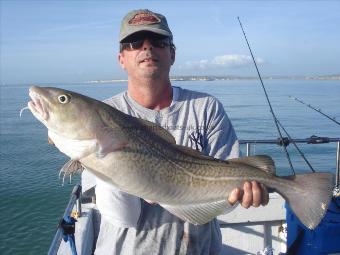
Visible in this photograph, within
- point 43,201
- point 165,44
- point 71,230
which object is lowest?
point 43,201

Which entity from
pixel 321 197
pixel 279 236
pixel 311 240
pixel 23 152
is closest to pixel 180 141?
pixel 321 197

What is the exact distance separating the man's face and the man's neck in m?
0.07

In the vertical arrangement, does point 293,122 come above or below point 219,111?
below

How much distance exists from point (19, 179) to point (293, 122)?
18.6m

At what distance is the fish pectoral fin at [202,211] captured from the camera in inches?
122

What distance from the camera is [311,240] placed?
5105mm

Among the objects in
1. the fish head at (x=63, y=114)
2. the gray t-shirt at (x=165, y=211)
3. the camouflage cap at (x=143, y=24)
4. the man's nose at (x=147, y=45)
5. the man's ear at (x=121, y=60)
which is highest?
the camouflage cap at (x=143, y=24)

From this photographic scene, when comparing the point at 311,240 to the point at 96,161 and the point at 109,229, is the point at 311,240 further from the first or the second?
the point at 96,161

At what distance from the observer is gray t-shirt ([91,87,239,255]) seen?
3.26m

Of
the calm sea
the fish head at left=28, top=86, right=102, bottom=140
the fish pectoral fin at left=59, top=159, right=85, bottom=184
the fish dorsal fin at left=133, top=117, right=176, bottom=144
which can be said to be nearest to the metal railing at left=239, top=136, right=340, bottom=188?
the fish dorsal fin at left=133, top=117, right=176, bottom=144

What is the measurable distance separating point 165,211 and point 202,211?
14.8 inches

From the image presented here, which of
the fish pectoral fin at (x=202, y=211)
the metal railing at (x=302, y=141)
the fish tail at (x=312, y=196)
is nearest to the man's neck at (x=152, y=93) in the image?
the fish pectoral fin at (x=202, y=211)

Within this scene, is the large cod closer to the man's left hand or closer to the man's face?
the man's left hand

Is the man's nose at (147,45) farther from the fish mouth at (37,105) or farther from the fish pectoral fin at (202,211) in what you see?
the fish pectoral fin at (202,211)
